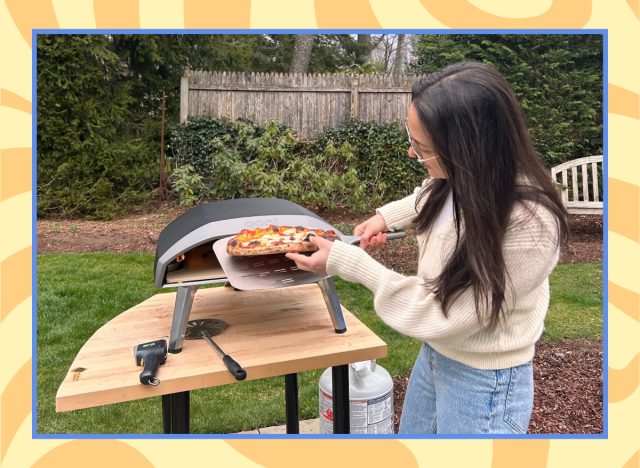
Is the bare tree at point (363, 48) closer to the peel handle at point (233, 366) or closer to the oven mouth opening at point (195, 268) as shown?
the oven mouth opening at point (195, 268)

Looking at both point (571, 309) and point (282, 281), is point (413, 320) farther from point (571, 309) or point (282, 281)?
point (571, 309)

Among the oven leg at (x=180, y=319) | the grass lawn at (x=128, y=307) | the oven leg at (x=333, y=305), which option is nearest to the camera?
the oven leg at (x=180, y=319)

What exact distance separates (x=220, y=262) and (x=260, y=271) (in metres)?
0.14

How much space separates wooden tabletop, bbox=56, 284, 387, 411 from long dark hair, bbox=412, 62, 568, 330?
510 mm

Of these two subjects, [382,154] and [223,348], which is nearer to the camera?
[223,348]

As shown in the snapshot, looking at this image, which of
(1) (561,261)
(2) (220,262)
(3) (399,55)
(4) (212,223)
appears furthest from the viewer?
(3) (399,55)

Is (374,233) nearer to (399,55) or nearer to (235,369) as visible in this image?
(235,369)

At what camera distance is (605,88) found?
186cm

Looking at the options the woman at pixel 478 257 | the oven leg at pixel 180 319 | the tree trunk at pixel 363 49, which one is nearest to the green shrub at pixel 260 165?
the oven leg at pixel 180 319

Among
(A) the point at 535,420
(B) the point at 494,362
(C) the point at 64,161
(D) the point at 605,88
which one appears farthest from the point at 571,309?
(C) the point at 64,161

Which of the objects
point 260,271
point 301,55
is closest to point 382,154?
point 301,55

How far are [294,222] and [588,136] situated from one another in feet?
23.0

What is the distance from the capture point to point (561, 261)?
5.60 m

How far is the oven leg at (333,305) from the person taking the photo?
1815mm
